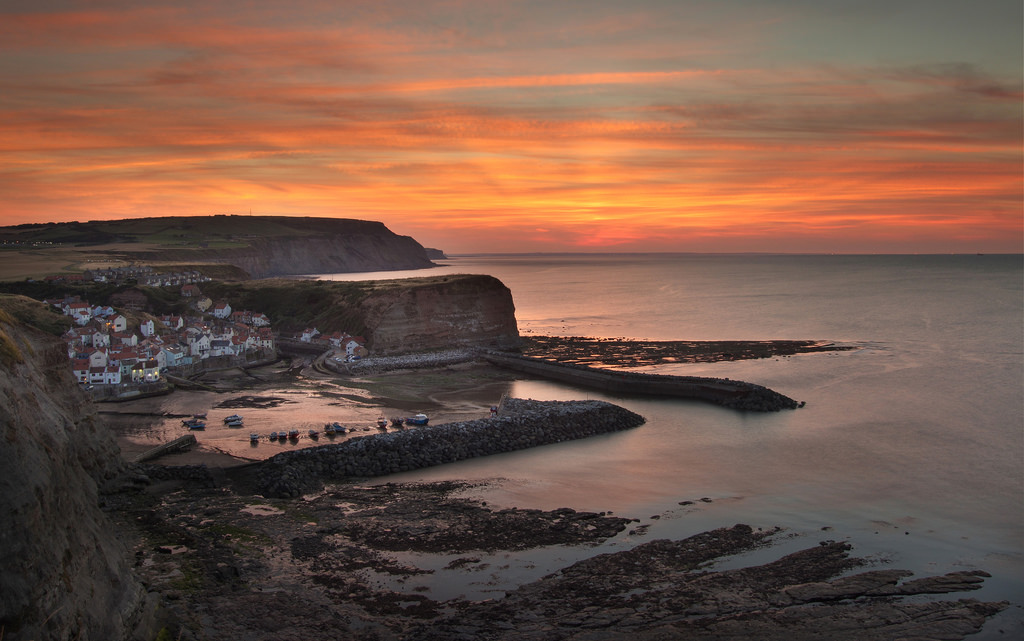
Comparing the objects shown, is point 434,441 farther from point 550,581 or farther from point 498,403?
point 550,581

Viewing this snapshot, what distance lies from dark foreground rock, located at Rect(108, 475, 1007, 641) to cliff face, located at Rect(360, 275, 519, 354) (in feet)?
157

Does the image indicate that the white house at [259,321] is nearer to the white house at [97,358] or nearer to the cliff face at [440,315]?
the cliff face at [440,315]

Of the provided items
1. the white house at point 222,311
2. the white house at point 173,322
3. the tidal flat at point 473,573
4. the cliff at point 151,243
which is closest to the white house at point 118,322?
the white house at point 173,322

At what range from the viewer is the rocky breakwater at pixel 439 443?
32.0 metres

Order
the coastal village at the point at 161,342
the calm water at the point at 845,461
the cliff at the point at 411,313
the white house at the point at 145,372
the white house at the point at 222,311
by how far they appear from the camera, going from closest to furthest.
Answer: the calm water at the point at 845,461 → the coastal village at the point at 161,342 → the white house at the point at 145,372 → the cliff at the point at 411,313 → the white house at the point at 222,311

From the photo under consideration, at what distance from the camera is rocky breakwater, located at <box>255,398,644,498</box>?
1259 inches

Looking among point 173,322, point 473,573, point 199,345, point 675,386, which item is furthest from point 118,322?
point 473,573

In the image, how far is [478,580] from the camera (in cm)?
2205

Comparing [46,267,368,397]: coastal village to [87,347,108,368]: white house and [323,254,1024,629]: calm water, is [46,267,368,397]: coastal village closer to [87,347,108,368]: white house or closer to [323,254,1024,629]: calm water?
[87,347,108,368]: white house

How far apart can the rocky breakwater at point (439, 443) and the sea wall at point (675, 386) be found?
8831mm

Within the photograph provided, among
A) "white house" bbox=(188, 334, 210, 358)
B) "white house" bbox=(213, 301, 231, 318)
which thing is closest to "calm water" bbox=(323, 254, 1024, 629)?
"white house" bbox=(188, 334, 210, 358)

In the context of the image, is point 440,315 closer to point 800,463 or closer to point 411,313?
point 411,313

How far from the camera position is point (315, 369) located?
213ft

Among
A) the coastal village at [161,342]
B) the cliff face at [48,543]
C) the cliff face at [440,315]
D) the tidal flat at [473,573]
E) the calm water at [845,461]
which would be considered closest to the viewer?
the cliff face at [48,543]
